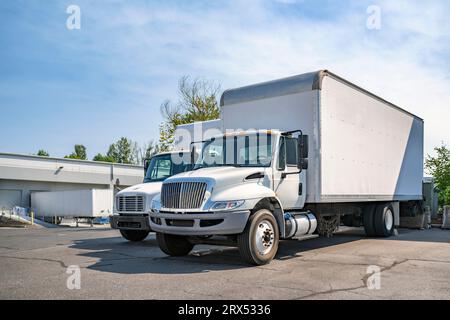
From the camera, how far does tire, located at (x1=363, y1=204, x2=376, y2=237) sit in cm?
1339

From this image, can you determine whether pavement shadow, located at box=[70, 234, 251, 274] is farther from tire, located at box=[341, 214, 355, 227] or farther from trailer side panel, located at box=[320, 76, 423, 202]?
tire, located at box=[341, 214, 355, 227]

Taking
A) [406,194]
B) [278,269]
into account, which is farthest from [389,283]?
[406,194]

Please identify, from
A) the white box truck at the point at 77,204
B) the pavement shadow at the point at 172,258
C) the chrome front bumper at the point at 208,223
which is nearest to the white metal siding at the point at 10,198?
the white box truck at the point at 77,204

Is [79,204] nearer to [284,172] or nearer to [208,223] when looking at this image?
[284,172]

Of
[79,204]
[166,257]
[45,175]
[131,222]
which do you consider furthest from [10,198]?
[166,257]

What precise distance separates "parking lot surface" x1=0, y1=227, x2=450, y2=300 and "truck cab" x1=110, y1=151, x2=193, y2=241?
2.71ft

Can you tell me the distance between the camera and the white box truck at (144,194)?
1180cm

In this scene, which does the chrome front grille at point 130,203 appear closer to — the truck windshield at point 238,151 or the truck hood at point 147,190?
the truck hood at point 147,190

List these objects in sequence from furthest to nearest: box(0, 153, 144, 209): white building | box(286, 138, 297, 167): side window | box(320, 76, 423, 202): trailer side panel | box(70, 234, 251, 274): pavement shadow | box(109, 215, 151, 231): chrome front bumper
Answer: box(0, 153, 144, 209): white building
box(109, 215, 151, 231): chrome front bumper
box(320, 76, 423, 202): trailer side panel
box(286, 138, 297, 167): side window
box(70, 234, 251, 274): pavement shadow

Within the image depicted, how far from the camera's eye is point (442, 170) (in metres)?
25.8

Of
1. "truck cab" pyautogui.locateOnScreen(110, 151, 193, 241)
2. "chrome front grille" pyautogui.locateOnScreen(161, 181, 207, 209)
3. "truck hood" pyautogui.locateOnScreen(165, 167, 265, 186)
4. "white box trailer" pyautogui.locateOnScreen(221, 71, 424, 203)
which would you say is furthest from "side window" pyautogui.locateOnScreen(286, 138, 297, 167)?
"truck cab" pyautogui.locateOnScreen(110, 151, 193, 241)

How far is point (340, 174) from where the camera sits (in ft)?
35.0

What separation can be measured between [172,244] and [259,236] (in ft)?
7.19

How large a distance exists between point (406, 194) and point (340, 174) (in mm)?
5487
